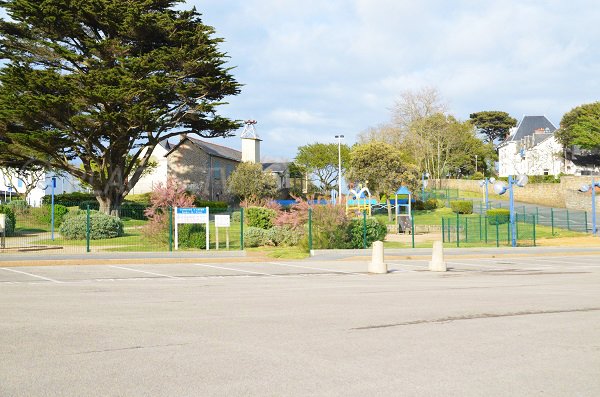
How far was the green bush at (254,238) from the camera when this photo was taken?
30719 mm

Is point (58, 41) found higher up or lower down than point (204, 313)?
higher up

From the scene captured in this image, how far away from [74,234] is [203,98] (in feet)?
50.8

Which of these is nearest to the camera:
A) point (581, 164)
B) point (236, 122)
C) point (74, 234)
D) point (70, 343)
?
point (70, 343)

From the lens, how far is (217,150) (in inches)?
2985

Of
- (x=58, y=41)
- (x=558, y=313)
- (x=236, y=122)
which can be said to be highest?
(x=58, y=41)

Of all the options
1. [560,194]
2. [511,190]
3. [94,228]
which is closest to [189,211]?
[94,228]

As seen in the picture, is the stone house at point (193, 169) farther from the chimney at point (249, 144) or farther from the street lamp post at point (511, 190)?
the street lamp post at point (511, 190)

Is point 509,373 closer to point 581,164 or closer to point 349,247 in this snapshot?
point 349,247

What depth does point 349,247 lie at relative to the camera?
2920 centimetres

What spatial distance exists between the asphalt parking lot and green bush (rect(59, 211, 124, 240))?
15.5 metres

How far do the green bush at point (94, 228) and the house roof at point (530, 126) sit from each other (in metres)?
79.0

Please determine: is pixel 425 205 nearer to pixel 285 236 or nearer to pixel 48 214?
pixel 285 236

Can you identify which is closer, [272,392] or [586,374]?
[272,392]

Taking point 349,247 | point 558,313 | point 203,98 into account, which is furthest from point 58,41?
point 558,313
